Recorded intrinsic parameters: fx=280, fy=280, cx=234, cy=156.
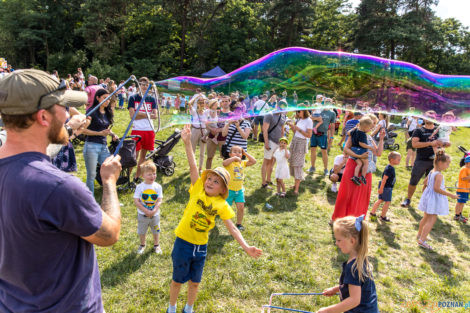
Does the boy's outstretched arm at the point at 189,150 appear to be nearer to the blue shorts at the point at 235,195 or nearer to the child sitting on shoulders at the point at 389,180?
the blue shorts at the point at 235,195

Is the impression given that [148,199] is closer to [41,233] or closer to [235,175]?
[235,175]

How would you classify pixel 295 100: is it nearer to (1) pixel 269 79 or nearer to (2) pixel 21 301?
(1) pixel 269 79

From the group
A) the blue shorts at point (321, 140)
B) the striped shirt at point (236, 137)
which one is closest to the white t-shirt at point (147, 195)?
the striped shirt at point (236, 137)

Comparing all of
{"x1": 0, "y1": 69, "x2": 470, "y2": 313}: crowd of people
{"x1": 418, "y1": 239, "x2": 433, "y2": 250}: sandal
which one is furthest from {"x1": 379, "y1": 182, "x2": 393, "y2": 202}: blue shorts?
{"x1": 418, "y1": 239, "x2": 433, "y2": 250}: sandal

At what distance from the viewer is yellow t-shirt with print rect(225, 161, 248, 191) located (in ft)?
16.6

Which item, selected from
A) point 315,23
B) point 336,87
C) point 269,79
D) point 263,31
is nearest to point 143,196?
point 269,79

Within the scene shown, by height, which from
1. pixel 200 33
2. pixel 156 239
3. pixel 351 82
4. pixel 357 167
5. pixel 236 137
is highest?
pixel 200 33

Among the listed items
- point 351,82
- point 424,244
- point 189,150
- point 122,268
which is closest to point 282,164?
point 351,82

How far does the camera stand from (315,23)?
4128cm

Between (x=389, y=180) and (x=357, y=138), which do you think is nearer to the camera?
(x=357, y=138)

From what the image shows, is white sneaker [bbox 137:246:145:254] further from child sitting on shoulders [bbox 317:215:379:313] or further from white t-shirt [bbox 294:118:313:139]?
white t-shirt [bbox 294:118:313:139]

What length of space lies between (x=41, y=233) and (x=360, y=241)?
91.5 inches

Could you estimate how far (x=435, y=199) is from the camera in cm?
500

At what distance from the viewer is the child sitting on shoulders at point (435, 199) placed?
495 cm
